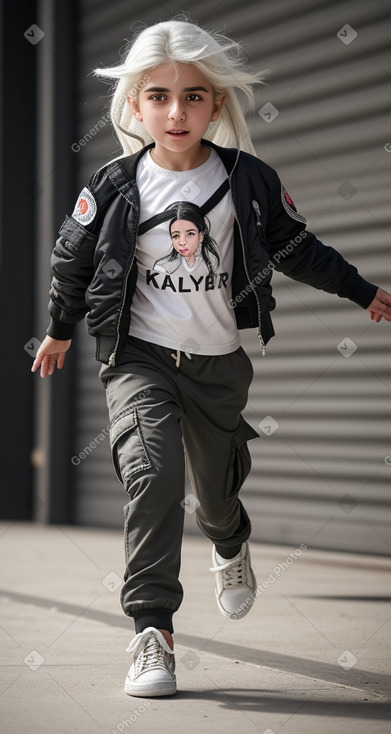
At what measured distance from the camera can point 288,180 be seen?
6195 millimetres

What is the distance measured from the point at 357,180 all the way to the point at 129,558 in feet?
11.0

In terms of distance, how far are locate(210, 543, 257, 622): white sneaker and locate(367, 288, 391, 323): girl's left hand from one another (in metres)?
0.90

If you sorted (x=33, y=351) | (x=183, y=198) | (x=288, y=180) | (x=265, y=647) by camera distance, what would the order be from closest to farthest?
(x=183, y=198), (x=265, y=647), (x=288, y=180), (x=33, y=351)

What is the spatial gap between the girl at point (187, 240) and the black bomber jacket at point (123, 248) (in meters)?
0.10

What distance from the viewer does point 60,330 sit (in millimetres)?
3420

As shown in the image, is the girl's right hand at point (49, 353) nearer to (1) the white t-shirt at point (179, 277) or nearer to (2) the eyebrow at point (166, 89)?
(1) the white t-shirt at point (179, 277)

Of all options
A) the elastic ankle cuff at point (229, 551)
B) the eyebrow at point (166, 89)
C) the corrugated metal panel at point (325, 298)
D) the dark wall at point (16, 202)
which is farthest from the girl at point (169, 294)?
the dark wall at point (16, 202)

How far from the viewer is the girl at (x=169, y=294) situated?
9.57 feet

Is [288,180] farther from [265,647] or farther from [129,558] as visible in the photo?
[129,558]

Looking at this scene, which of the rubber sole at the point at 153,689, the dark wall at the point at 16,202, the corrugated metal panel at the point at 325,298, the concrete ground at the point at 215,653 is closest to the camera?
the concrete ground at the point at 215,653

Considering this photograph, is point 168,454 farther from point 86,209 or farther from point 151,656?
point 86,209

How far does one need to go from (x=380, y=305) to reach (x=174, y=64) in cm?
101

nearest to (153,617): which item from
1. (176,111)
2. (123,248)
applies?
(123,248)

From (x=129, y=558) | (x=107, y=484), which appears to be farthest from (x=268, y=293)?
(x=107, y=484)
